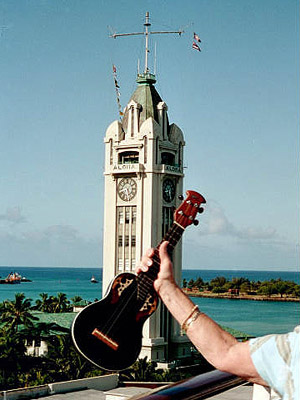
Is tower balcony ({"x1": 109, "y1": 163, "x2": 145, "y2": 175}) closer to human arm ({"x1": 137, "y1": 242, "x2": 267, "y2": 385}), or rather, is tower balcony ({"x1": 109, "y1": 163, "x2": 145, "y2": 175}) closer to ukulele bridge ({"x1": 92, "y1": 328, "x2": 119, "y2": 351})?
ukulele bridge ({"x1": 92, "y1": 328, "x2": 119, "y2": 351})

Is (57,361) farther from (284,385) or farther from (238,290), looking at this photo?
(238,290)

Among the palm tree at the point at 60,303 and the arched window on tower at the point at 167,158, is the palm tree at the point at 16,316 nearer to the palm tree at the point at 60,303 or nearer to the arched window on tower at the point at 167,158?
the arched window on tower at the point at 167,158

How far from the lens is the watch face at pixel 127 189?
45312 millimetres

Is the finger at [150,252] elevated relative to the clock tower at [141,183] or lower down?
lower down

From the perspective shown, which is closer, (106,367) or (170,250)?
(170,250)

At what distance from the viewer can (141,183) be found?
44812 millimetres

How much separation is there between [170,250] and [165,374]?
113 feet

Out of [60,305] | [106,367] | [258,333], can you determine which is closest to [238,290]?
[258,333]

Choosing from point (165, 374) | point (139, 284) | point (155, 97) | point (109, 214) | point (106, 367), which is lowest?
point (165, 374)

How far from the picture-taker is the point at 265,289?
9906 cm

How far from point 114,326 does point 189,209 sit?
1.29ft

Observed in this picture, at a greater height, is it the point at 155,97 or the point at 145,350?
the point at 155,97

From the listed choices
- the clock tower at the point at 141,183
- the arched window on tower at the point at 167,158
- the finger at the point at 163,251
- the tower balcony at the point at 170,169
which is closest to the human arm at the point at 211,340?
the finger at the point at 163,251

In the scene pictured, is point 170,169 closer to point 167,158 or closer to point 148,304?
point 167,158
